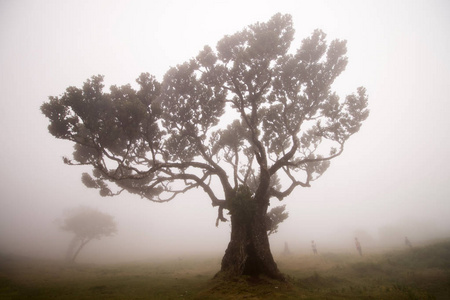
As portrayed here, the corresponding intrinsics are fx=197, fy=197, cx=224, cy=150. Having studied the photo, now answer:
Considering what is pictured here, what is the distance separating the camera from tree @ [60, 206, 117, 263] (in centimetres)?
6059

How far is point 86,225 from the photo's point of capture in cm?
6094

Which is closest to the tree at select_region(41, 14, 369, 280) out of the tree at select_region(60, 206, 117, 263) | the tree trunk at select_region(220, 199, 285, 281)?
the tree trunk at select_region(220, 199, 285, 281)

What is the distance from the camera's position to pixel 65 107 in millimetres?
17172

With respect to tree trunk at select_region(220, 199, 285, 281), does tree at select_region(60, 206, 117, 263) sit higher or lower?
higher

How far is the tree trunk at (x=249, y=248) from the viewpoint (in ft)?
52.6

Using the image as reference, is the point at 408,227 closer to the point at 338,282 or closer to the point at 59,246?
the point at 338,282

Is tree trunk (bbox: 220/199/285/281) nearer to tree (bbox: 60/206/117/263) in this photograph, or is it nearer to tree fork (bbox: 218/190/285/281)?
tree fork (bbox: 218/190/285/281)

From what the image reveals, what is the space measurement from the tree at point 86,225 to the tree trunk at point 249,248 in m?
61.1

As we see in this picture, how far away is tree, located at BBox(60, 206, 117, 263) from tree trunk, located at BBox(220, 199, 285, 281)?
200ft

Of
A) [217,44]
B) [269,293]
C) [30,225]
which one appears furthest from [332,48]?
[30,225]

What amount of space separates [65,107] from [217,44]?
15266 millimetres

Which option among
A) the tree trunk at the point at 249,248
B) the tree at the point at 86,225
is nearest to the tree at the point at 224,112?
the tree trunk at the point at 249,248

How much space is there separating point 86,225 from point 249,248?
64519mm

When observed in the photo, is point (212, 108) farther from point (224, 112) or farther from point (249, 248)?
point (249, 248)
